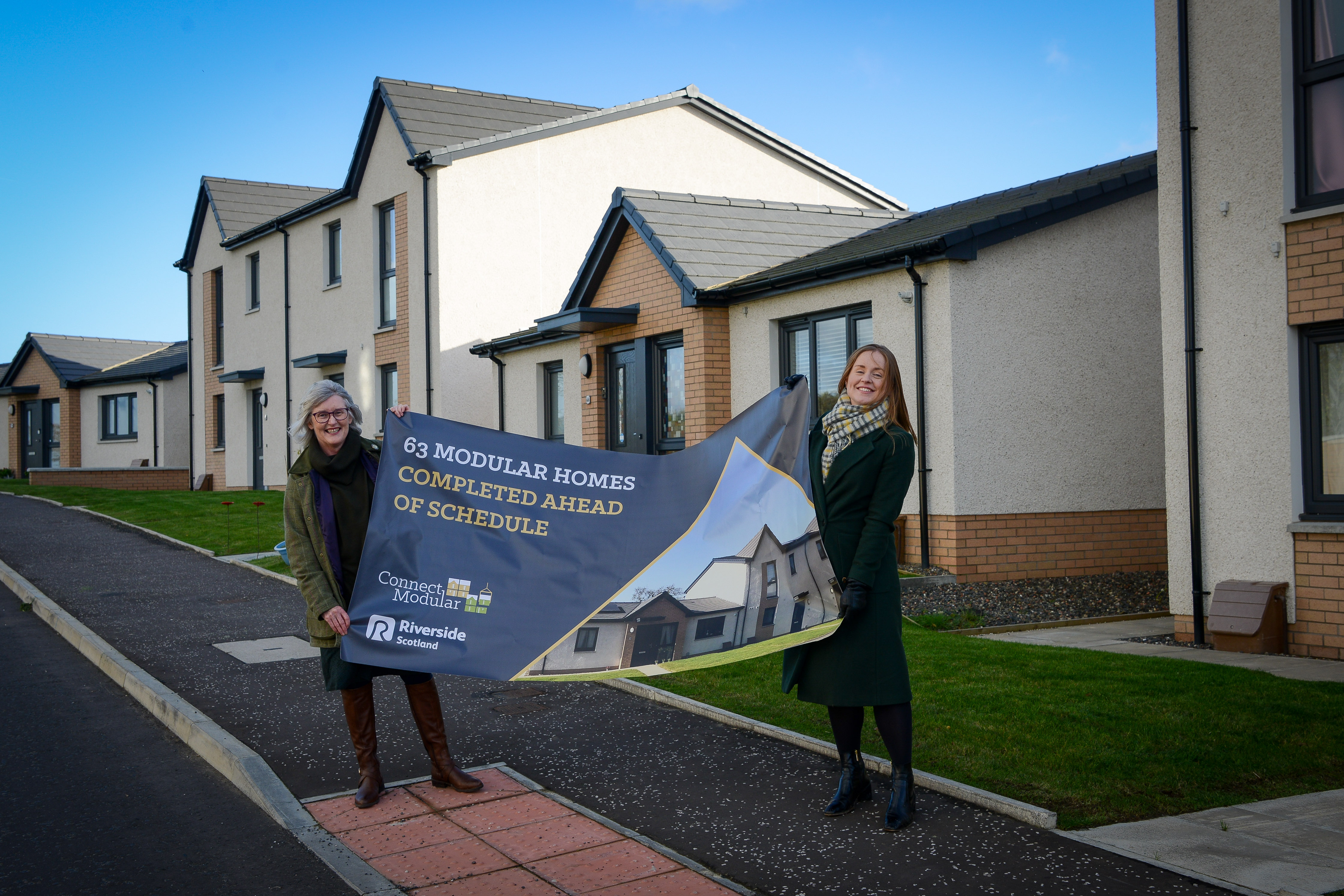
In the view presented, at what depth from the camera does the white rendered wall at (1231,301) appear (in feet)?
28.6

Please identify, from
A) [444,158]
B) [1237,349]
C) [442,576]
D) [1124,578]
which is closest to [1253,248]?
[1237,349]

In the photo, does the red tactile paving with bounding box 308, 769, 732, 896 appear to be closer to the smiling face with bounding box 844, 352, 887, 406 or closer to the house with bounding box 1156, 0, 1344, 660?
the smiling face with bounding box 844, 352, 887, 406

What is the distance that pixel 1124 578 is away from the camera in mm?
12883

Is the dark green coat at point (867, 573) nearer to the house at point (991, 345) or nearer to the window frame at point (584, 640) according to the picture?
the window frame at point (584, 640)

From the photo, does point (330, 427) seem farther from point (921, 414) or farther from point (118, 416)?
point (118, 416)

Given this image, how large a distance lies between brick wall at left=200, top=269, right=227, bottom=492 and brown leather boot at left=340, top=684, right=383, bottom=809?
95.7ft

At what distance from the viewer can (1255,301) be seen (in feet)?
29.0

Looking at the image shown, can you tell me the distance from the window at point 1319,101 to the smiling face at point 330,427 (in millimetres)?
7304

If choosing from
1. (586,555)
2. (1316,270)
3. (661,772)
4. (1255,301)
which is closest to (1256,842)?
(661,772)

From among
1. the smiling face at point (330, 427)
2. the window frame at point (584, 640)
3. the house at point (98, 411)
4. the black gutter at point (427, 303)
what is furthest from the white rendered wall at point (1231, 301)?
the house at point (98, 411)

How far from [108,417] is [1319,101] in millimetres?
41459

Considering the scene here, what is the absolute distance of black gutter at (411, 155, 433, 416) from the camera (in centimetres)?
2244

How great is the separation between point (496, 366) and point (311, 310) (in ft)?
28.9

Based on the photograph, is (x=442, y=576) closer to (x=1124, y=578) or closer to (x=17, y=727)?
(x=17, y=727)
